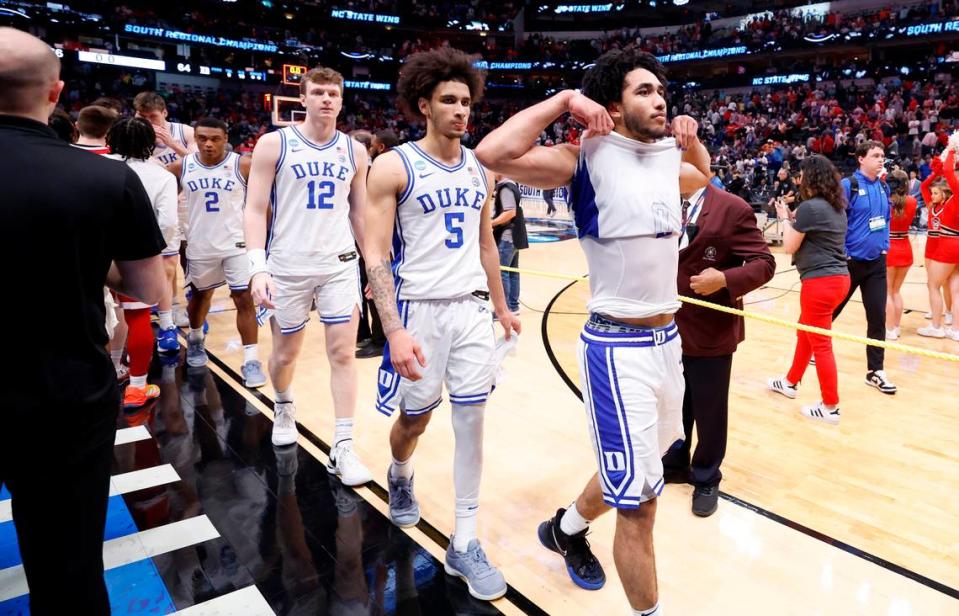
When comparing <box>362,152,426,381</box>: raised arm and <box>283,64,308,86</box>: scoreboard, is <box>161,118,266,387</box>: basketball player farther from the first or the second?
<box>283,64,308,86</box>: scoreboard

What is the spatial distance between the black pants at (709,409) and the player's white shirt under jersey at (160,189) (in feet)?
12.0

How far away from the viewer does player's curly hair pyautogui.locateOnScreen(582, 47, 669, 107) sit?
7.11 feet

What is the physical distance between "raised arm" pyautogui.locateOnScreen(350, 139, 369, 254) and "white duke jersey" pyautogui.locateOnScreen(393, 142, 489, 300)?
1203mm

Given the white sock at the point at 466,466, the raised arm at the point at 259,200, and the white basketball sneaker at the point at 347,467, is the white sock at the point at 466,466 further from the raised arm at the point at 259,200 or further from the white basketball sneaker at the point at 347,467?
the raised arm at the point at 259,200

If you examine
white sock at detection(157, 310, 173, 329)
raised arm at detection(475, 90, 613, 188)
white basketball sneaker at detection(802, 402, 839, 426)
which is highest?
raised arm at detection(475, 90, 613, 188)

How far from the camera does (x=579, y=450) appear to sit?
4059mm

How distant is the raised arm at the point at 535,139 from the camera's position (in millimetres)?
2088

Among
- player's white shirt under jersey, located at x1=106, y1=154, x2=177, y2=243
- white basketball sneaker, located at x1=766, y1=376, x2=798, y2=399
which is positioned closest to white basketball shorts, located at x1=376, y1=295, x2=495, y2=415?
player's white shirt under jersey, located at x1=106, y1=154, x2=177, y2=243

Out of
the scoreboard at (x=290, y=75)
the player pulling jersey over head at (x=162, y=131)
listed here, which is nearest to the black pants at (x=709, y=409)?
the player pulling jersey over head at (x=162, y=131)

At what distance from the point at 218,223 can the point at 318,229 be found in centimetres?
193

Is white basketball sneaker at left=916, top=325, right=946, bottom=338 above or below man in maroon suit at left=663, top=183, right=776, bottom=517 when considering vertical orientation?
below

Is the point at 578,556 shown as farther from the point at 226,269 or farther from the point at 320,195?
→ the point at 226,269

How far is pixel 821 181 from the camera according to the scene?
432cm

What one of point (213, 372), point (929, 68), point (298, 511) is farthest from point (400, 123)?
point (298, 511)
